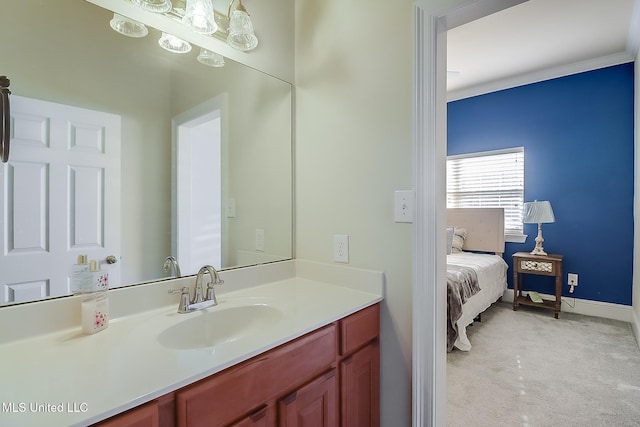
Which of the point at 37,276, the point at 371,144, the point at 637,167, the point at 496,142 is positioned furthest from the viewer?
the point at 496,142

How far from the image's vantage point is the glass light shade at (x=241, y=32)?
1261 millimetres

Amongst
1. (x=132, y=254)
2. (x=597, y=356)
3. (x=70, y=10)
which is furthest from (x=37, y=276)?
(x=597, y=356)

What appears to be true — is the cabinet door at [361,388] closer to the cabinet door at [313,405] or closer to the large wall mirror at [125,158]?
the cabinet door at [313,405]

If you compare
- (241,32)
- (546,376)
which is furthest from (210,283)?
(546,376)

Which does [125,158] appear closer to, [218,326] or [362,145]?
[218,326]

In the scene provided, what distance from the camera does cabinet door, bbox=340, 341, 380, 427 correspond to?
110 cm

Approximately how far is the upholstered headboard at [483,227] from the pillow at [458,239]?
61 mm

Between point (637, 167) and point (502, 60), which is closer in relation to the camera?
point (637, 167)

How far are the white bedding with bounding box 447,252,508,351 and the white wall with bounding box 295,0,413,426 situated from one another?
4.99 feet

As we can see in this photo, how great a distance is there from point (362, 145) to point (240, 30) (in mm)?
712

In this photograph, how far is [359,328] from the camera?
3.80 ft

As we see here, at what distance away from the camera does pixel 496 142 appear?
13.0 feet

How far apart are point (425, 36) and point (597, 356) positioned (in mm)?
2848

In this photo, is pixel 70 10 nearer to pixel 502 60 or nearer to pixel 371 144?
pixel 371 144
